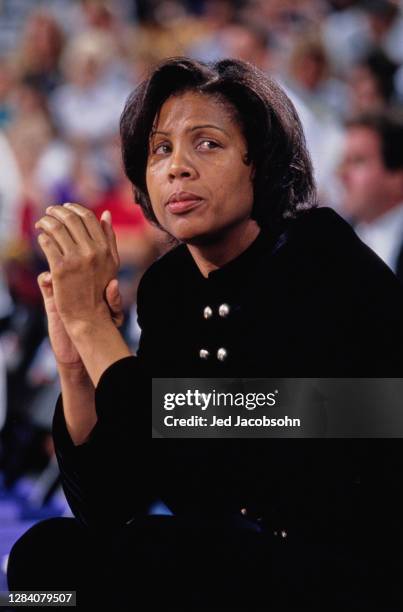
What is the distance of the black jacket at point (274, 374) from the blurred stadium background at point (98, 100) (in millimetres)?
2226

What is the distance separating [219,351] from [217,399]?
7 centimetres

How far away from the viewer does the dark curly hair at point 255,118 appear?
164 cm

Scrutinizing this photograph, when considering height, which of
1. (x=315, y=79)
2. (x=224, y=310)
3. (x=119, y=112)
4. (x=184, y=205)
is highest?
(x=119, y=112)

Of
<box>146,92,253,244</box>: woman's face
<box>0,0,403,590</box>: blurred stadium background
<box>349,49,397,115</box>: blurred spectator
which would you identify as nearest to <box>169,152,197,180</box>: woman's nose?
<box>146,92,253,244</box>: woman's face

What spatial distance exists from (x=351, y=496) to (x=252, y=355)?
238 mm

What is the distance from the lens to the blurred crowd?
4156 millimetres

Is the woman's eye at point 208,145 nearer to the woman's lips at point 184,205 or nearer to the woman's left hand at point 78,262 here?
the woman's lips at point 184,205

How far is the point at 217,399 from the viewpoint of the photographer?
163cm

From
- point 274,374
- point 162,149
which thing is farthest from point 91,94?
point 274,374

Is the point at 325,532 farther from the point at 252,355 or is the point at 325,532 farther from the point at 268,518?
the point at 252,355

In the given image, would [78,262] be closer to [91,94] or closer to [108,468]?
[108,468]

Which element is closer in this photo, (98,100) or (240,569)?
(240,569)

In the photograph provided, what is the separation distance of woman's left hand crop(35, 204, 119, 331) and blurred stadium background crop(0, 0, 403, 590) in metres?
2.35

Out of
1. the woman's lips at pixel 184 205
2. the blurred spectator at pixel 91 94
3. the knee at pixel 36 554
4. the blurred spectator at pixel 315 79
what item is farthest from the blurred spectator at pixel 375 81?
the knee at pixel 36 554
